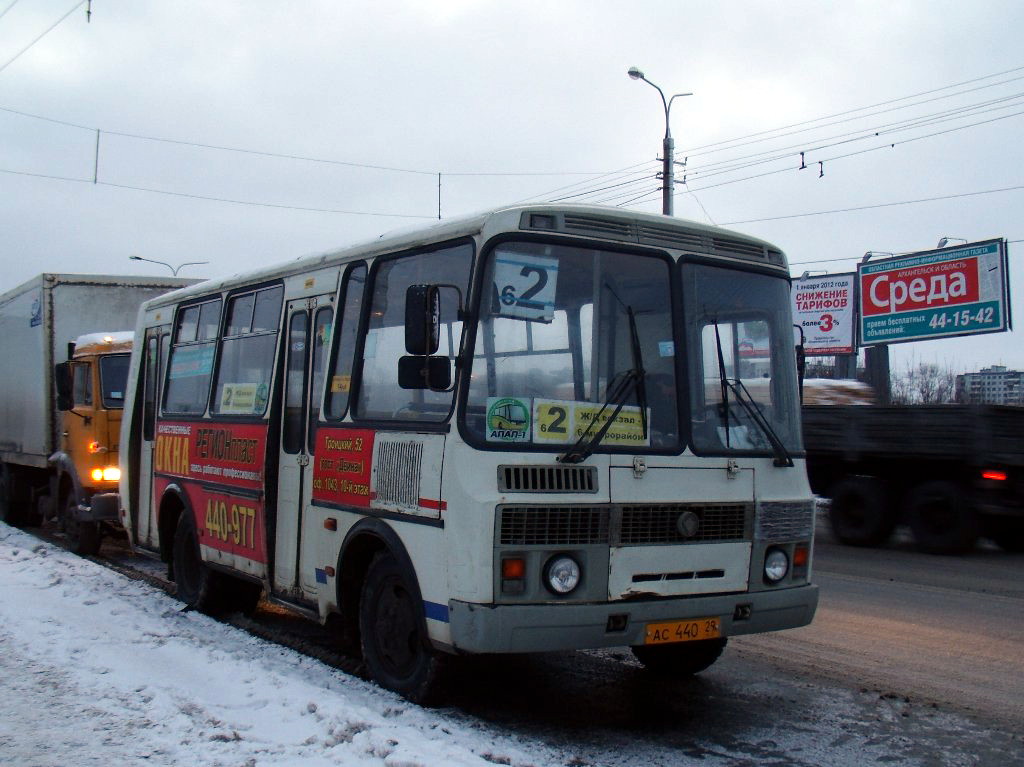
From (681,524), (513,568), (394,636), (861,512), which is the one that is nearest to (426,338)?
(513,568)

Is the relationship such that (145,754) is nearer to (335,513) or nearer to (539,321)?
(335,513)

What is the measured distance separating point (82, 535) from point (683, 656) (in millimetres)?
8431

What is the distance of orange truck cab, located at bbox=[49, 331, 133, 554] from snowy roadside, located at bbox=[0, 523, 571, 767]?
14.6ft

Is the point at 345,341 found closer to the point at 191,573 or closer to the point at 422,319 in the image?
the point at 422,319

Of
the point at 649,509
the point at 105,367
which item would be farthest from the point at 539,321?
the point at 105,367

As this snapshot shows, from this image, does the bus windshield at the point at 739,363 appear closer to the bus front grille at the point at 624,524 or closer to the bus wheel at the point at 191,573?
the bus front grille at the point at 624,524

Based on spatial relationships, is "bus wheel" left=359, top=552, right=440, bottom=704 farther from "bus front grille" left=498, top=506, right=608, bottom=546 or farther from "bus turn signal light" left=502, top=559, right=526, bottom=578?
"bus front grille" left=498, top=506, right=608, bottom=546

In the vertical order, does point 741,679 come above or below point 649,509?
below

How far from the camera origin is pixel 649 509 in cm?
578

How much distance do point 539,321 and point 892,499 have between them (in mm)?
10787

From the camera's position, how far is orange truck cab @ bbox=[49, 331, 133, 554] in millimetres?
12711

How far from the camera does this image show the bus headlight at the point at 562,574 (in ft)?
18.0

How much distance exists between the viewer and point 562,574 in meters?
5.51

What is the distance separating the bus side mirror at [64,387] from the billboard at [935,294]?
23.9m
